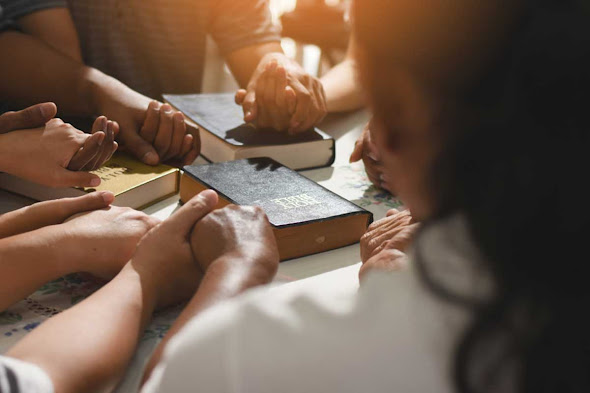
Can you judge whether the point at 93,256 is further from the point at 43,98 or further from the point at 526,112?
the point at 43,98

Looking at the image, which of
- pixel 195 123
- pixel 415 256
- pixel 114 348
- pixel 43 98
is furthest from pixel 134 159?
pixel 415 256

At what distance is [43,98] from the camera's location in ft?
3.98

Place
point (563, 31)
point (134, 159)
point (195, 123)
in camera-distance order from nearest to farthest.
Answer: point (563, 31) < point (134, 159) < point (195, 123)

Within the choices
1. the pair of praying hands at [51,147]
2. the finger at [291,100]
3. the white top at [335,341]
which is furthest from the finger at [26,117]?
the white top at [335,341]

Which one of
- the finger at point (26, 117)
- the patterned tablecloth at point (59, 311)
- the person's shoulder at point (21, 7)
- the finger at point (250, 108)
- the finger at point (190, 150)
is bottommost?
the patterned tablecloth at point (59, 311)

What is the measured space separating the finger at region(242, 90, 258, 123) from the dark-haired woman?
0.75m

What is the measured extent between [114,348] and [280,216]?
11.7 inches

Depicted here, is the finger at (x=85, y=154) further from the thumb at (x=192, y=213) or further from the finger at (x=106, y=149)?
the thumb at (x=192, y=213)

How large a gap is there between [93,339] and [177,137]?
58 centimetres

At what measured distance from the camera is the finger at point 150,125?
1067mm

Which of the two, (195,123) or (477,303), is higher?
(477,303)

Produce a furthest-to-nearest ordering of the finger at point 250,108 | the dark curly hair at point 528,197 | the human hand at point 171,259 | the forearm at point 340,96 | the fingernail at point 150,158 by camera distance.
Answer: the forearm at point 340,96 → the finger at point 250,108 → the fingernail at point 150,158 → the human hand at point 171,259 → the dark curly hair at point 528,197

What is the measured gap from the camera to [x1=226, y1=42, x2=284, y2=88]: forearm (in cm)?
159

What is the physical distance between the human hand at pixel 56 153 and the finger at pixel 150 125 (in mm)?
155
